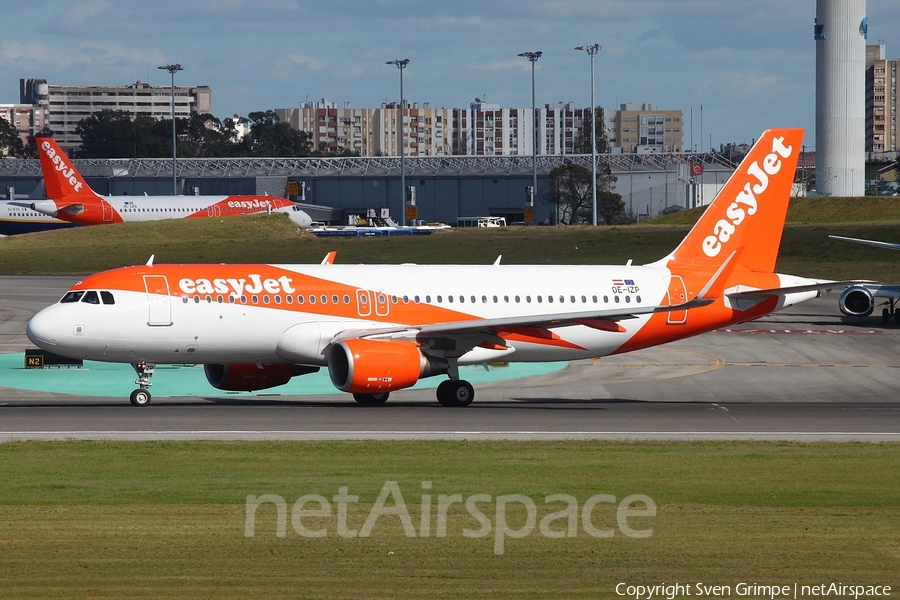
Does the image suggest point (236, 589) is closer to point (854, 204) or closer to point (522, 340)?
point (522, 340)

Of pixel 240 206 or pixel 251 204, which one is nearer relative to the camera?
pixel 240 206

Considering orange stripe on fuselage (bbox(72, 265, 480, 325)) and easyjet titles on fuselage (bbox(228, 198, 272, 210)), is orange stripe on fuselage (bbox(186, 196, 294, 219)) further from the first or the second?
orange stripe on fuselage (bbox(72, 265, 480, 325))

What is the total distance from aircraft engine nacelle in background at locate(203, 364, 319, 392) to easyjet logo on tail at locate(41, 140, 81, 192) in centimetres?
9218

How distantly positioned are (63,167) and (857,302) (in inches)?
3361

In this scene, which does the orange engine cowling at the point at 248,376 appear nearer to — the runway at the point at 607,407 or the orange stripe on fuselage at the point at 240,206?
the runway at the point at 607,407

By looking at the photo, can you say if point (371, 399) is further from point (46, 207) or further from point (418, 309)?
point (46, 207)

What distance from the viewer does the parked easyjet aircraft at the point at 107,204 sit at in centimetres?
12188

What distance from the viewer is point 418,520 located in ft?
55.4

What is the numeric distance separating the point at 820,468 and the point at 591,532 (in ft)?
→ 26.0
